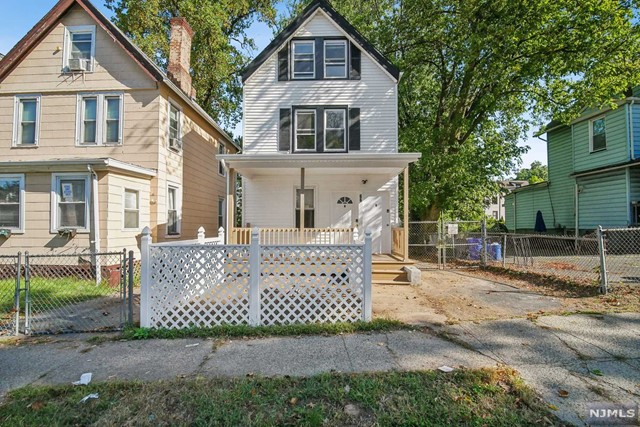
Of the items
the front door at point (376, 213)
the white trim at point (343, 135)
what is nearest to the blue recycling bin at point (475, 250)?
the front door at point (376, 213)

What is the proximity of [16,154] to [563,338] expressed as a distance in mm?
15047

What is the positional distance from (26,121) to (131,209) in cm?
487

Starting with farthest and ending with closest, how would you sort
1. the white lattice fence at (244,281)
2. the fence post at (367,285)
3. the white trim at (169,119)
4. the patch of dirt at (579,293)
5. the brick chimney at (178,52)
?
the brick chimney at (178,52)
the white trim at (169,119)
the patch of dirt at (579,293)
the fence post at (367,285)
the white lattice fence at (244,281)

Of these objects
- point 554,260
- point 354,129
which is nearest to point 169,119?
point 354,129

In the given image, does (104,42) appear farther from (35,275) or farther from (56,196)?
(35,275)

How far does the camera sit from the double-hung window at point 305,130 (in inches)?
Result: 459

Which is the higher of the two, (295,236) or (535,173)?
(535,173)

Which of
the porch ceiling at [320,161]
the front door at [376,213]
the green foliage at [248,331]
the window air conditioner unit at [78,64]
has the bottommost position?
the green foliage at [248,331]

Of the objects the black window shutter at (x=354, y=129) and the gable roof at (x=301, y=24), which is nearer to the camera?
the black window shutter at (x=354, y=129)

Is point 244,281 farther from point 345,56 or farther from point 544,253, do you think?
point 544,253

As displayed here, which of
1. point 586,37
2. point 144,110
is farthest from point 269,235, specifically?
point 586,37

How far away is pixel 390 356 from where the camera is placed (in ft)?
13.1

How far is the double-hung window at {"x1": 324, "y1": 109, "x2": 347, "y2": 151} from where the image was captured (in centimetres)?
1162

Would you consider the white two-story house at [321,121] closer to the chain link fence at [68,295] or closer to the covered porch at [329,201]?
the covered porch at [329,201]
